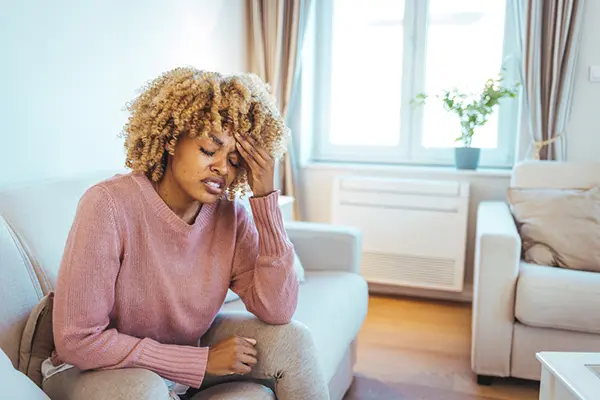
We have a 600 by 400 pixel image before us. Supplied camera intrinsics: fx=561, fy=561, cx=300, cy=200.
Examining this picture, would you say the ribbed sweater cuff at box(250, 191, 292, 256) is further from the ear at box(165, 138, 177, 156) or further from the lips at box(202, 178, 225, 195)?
the ear at box(165, 138, 177, 156)

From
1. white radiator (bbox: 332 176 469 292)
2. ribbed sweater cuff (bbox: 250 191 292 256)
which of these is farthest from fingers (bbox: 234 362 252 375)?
white radiator (bbox: 332 176 469 292)

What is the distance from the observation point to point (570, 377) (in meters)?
1.27

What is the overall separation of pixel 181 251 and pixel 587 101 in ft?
8.26

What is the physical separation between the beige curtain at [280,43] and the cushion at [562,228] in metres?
1.40

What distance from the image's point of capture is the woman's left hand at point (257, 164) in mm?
1190

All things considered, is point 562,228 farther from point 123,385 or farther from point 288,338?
point 123,385

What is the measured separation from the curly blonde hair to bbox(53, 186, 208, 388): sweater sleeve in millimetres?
130

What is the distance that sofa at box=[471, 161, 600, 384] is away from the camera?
1988 millimetres

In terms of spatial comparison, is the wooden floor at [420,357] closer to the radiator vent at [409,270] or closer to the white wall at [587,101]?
the radiator vent at [409,270]

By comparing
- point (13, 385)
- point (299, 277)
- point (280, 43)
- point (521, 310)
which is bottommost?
point (521, 310)

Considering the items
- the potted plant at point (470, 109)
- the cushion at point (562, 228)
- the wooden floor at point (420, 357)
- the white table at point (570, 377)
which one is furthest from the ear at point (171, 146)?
the potted plant at point (470, 109)

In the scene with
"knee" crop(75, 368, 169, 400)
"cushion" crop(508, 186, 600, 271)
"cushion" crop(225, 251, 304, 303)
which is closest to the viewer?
"knee" crop(75, 368, 169, 400)

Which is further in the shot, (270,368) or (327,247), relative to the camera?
(327,247)

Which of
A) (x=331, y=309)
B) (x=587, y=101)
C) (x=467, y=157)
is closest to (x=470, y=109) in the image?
(x=467, y=157)
